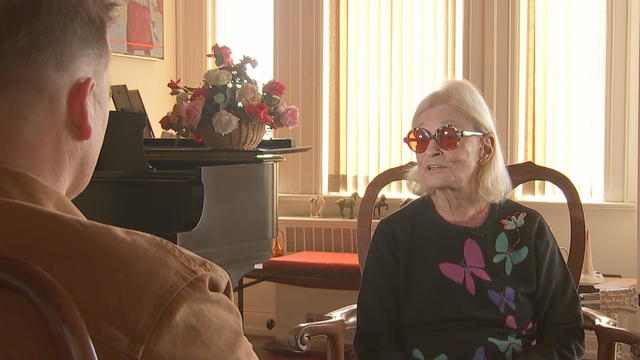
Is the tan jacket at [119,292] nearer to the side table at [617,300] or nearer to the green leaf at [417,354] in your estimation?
the green leaf at [417,354]

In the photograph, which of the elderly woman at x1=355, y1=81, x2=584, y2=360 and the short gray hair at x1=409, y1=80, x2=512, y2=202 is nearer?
the elderly woman at x1=355, y1=81, x2=584, y2=360

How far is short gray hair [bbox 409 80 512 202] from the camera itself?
8.00 feet

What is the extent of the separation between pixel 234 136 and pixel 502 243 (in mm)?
1700

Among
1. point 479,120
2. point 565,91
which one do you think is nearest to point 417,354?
point 479,120

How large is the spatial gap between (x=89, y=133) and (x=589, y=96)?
4426mm

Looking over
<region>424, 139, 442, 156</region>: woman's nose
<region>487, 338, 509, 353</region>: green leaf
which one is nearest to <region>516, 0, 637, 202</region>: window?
<region>424, 139, 442, 156</region>: woman's nose

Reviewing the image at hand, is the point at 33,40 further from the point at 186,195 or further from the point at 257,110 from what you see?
the point at 257,110

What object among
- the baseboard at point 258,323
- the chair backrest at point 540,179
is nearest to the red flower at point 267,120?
the chair backrest at point 540,179

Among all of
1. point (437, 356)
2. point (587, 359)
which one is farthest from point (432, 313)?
point (587, 359)

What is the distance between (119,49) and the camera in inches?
205

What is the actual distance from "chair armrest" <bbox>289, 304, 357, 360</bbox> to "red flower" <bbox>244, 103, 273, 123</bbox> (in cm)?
141

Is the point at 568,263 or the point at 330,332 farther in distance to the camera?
the point at 568,263

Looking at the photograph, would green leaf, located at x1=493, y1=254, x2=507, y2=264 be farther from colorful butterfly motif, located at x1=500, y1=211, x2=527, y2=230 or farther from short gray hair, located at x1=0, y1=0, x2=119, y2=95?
short gray hair, located at x1=0, y1=0, x2=119, y2=95

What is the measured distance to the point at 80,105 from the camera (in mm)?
1062
